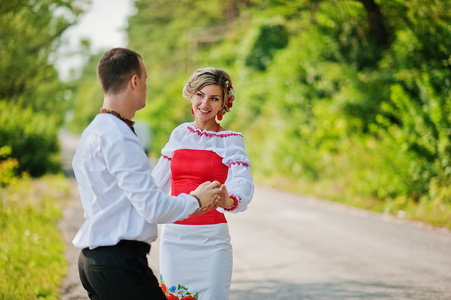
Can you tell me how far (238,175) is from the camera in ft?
10.3

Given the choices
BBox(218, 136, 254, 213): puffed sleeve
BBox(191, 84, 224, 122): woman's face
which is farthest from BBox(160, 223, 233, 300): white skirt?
Answer: BBox(191, 84, 224, 122): woman's face

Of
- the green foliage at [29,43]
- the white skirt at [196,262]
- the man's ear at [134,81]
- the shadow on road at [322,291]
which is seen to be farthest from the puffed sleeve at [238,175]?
the green foliage at [29,43]

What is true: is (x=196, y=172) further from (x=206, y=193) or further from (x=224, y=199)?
(x=206, y=193)

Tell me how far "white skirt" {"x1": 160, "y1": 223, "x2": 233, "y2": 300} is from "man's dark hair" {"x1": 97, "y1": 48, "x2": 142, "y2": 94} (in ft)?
3.69

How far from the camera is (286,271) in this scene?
6.77 meters

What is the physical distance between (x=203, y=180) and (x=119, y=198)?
91cm

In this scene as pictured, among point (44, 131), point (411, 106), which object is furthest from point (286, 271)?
point (44, 131)

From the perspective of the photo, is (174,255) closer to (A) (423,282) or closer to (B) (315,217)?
(A) (423,282)

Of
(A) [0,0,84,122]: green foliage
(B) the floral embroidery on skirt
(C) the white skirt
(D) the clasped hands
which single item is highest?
(A) [0,0,84,122]: green foliage

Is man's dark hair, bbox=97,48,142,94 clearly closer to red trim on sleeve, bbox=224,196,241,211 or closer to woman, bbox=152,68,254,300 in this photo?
woman, bbox=152,68,254,300

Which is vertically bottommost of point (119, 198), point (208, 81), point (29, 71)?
point (119, 198)

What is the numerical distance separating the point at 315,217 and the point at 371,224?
1.47 meters

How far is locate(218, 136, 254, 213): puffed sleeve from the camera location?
3029 mm

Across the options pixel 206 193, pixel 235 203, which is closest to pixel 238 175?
pixel 235 203
